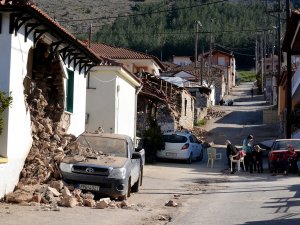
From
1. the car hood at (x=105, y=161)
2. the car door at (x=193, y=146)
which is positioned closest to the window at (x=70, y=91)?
the car hood at (x=105, y=161)

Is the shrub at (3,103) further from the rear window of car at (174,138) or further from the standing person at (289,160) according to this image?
the rear window of car at (174,138)

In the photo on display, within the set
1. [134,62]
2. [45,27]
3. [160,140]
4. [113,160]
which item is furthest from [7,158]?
[134,62]

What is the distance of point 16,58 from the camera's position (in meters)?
14.5

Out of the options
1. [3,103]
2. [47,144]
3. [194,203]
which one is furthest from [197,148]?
[3,103]

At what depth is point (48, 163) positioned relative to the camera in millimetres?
15531

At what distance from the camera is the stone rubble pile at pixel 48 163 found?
537 inches

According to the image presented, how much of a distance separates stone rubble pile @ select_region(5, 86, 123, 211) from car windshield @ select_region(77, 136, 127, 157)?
0.31 m

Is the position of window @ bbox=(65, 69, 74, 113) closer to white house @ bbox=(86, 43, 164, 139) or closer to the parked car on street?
the parked car on street

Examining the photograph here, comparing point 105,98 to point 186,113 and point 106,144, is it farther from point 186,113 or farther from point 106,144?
point 186,113

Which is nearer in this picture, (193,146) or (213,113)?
(193,146)

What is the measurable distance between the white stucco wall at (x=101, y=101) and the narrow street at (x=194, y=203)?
2697 millimetres

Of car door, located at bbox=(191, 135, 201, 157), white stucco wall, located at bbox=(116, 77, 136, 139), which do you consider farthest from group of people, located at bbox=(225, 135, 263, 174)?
white stucco wall, located at bbox=(116, 77, 136, 139)

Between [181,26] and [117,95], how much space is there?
390ft

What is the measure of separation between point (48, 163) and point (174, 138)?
15.9 m
